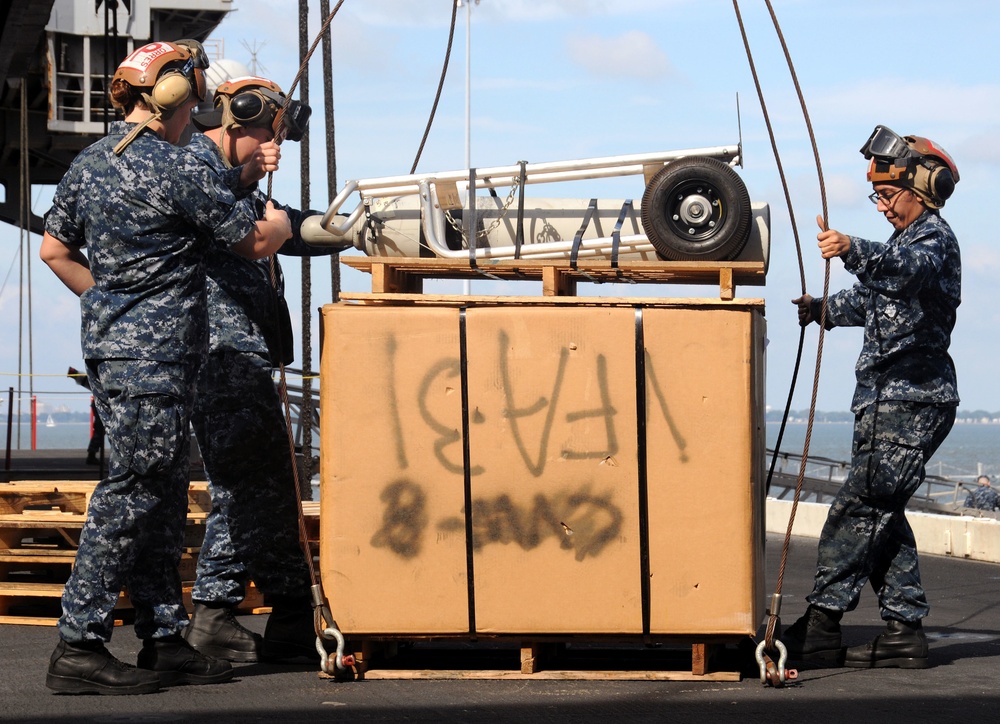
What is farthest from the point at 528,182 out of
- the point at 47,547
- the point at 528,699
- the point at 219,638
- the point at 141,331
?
the point at 47,547

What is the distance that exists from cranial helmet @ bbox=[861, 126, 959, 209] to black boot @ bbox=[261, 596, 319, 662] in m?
3.09

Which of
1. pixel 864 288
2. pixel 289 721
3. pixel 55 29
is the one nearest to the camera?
pixel 289 721

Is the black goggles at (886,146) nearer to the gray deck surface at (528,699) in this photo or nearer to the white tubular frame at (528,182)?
the white tubular frame at (528,182)

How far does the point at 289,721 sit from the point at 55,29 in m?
28.1

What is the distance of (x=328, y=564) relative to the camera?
15.8 ft

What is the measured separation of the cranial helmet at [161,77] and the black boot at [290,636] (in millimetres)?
2059

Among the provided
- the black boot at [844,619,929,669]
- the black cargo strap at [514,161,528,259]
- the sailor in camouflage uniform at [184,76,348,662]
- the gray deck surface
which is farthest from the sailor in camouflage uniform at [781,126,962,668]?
the sailor in camouflage uniform at [184,76,348,662]

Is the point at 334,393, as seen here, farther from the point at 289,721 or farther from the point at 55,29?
the point at 55,29

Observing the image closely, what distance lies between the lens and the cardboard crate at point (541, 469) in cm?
471

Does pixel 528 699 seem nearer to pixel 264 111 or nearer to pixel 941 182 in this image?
pixel 264 111

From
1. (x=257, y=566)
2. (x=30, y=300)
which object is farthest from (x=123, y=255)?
(x=30, y=300)

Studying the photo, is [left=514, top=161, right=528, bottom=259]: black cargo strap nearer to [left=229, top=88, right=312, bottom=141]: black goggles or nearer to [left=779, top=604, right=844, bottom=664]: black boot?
[left=229, top=88, right=312, bottom=141]: black goggles

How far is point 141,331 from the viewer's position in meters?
4.57

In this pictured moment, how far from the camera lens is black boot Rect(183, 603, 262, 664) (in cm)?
544
